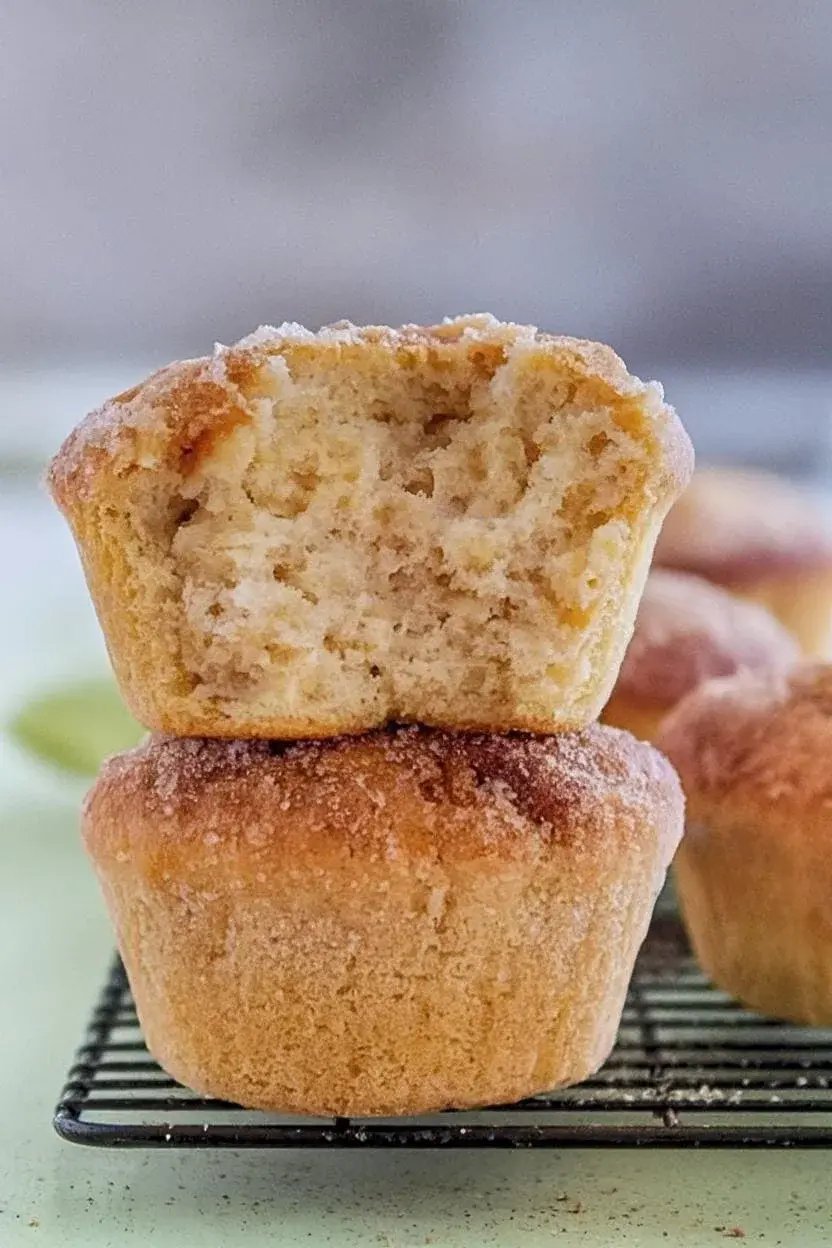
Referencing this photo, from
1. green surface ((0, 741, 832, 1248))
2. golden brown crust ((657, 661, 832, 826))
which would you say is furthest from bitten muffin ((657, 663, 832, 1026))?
green surface ((0, 741, 832, 1248))

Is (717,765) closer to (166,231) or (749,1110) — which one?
(749,1110)

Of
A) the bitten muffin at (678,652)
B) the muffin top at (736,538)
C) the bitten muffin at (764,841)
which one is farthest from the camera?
the muffin top at (736,538)

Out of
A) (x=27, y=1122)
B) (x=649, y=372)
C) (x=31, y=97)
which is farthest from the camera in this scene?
(x=649, y=372)

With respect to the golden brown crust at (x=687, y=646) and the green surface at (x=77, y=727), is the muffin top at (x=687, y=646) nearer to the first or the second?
the golden brown crust at (x=687, y=646)

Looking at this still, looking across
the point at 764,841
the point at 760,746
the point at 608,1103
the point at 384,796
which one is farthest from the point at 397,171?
the point at 608,1103

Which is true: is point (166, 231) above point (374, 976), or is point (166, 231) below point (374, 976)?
above

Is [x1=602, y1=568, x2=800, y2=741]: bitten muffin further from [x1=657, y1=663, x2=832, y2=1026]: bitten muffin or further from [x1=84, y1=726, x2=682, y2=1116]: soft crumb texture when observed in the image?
[x1=84, y1=726, x2=682, y2=1116]: soft crumb texture

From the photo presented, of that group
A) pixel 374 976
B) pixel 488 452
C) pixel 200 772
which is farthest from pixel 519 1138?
pixel 488 452

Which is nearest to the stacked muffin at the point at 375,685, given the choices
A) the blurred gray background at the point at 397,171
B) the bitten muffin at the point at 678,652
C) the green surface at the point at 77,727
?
the bitten muffin at the point at 678,652
